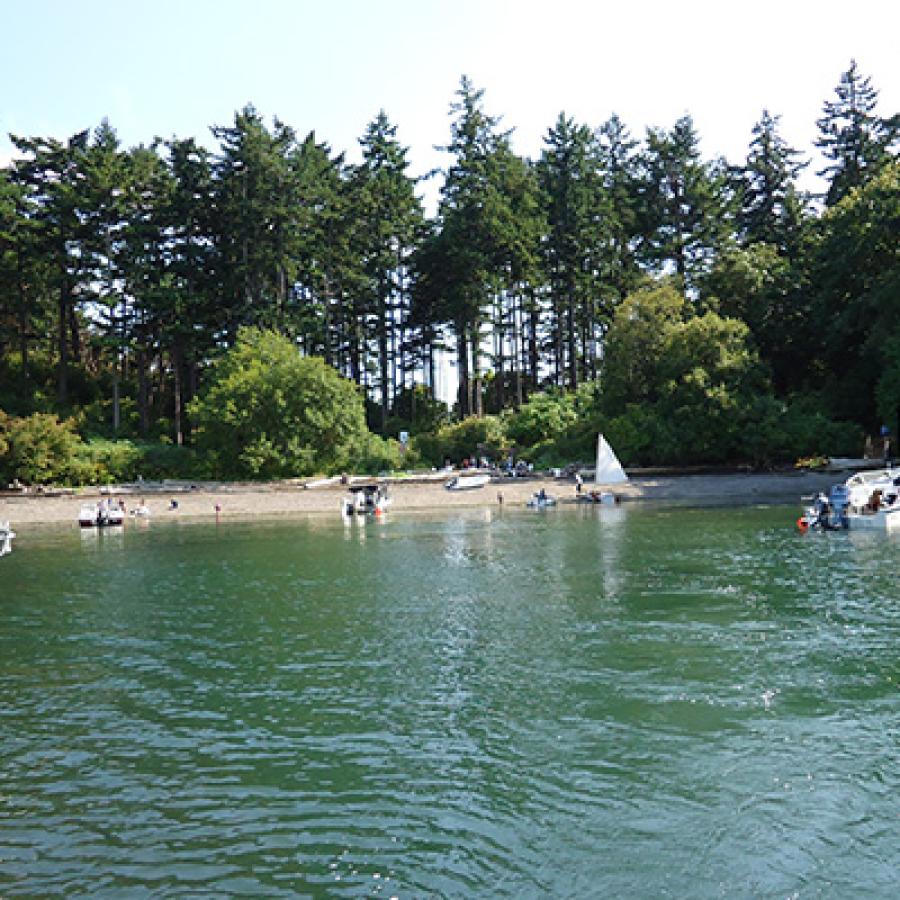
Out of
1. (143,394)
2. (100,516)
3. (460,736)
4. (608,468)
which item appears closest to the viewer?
(460,736)

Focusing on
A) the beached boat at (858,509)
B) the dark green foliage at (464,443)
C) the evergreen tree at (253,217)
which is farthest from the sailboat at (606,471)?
the evergreen tree at (253,217)

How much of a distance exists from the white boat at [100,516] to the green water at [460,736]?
23.3m

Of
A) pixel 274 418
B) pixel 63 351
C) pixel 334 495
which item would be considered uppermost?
pixel 63 351

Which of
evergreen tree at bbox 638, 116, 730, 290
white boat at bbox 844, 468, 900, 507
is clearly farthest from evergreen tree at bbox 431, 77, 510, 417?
white boat at bbox 844, 468, 900, 507

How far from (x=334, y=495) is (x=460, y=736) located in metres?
44.3

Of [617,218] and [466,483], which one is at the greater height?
[617,218]

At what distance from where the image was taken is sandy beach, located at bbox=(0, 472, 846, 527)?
52531 mm

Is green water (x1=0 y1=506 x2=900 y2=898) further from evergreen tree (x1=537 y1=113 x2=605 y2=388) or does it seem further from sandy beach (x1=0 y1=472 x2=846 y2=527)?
evergreen tree (x1=537 y1=113 x2=605 y2=388)

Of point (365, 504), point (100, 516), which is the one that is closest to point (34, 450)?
point (100, 516)

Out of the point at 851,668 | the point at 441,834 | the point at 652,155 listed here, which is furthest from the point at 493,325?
the point at 441,834

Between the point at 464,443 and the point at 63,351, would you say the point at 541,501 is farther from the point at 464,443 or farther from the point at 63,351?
the point at 63,351

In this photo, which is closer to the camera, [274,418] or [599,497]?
[599,497]

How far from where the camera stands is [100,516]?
49.0 meters

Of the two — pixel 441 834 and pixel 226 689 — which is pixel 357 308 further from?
pixel 441 834
